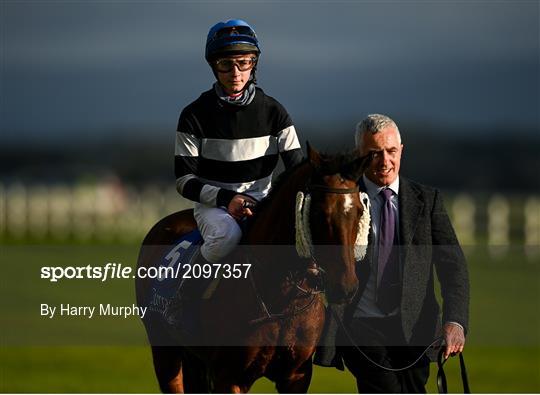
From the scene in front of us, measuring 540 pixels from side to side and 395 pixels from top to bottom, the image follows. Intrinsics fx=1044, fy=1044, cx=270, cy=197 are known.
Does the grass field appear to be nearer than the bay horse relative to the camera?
No

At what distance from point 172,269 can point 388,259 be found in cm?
137

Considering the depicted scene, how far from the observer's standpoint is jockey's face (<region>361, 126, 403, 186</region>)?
5.56 metres

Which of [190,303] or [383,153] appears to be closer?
[383,153]

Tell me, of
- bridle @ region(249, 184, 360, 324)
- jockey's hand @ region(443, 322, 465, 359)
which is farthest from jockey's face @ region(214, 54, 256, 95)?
jockey's hand @ region(443, 322, 465, 359)

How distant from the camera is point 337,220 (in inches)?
199

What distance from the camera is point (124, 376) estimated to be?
1423cm

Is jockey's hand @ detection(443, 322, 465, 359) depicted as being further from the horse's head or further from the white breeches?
the white breeches

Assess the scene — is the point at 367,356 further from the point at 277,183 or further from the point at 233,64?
the point at 233,64

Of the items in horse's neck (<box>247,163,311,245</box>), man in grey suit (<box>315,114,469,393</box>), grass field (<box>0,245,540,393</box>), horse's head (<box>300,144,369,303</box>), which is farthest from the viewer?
grass field (<box>0,245,540,393</box>)

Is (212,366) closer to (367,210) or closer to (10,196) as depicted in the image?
(367,210)

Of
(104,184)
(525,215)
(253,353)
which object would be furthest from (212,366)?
(104,184)

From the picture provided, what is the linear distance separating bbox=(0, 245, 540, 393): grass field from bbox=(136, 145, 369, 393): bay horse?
6.69 metres

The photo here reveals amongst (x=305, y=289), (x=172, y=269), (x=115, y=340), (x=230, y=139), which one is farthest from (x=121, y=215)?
(x=305, y=289)

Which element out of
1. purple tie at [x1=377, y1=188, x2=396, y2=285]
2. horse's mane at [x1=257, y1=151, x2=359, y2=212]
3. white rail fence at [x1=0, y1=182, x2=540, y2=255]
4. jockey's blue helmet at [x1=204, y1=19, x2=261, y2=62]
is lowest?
white rail fence at [x1=0, y1=182, x2=540, y2=255]
